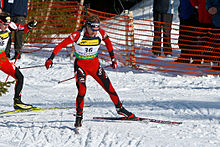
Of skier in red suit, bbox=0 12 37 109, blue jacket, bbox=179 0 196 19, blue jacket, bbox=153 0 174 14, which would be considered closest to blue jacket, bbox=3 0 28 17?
skier in red suit, bbox=0 12 37 109

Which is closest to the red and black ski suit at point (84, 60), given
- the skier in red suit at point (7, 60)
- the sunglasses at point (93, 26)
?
the sunglasses at point (93, 26)

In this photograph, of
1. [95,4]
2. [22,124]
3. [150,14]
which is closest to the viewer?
[22,124]

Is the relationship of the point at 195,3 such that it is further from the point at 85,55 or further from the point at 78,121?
the point at 78,121

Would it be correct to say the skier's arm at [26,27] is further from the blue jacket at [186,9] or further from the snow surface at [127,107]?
the blue jacket at [186,9]

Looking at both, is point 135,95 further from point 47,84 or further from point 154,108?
point 47,84

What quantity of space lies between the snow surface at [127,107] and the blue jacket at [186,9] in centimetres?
163

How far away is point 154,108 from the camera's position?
6332 millimetres

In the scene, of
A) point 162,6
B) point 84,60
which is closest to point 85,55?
point 84,60

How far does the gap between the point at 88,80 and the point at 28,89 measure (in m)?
1.43

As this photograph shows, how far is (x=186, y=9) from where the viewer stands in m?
8.88

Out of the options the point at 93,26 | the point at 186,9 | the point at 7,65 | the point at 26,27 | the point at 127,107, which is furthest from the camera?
the point at 186,9

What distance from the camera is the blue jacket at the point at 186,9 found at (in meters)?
8.85

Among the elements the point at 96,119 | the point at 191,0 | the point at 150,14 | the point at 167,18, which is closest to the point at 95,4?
the point at 150,14

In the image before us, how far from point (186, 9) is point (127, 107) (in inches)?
144
